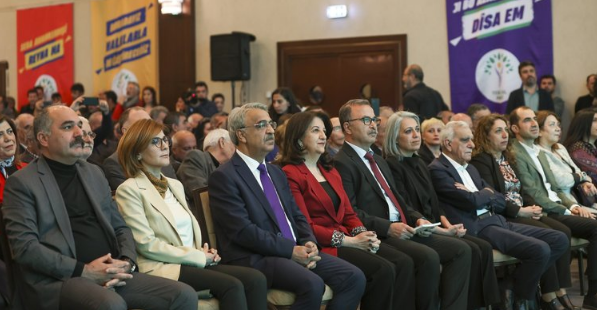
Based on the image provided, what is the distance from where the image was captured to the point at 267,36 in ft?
38.5

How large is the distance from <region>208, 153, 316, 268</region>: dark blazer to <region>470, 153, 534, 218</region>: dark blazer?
211 centimetres

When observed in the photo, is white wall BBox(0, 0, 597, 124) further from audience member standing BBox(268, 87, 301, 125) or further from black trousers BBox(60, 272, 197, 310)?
black trousers BBox(60, 272, 197, 310)

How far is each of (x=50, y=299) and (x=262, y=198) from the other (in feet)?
3.94

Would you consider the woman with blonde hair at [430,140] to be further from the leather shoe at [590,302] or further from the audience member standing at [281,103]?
the audience member standing at [281,103]

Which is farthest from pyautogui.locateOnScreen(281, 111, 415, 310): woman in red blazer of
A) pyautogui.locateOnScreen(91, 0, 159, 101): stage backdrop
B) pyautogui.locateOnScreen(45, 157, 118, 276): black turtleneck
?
pyautogui.locateOnScreen(91, 0, 159, 101): stage backdrop

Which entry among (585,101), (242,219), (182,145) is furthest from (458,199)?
(585,101)

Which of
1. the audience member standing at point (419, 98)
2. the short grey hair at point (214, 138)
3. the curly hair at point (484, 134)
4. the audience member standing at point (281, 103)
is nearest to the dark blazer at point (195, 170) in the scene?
the short grey hair at point (214, 138)

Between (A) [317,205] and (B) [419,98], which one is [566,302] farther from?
(B) [419,98]

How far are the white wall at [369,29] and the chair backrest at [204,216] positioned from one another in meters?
7.03

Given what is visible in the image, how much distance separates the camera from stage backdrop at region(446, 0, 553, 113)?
A: 33.6 ft

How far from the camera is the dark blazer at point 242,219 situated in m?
4.07

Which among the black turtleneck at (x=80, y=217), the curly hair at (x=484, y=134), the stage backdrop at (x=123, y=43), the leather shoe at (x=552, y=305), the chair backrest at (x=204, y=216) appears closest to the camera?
the black turtleneck at (x=80, y=217)

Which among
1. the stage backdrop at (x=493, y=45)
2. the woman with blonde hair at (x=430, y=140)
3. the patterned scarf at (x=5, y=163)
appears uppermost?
the stage backdrop at (x=493, y=45)

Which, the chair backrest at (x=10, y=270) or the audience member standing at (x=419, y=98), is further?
the audience member standing at (x=419, y=98)
